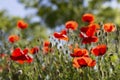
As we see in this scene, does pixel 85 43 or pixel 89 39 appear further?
pixel 85 43

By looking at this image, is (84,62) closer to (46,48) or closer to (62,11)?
(46,48)

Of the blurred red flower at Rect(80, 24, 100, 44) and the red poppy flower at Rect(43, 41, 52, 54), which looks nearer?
the blurred red flower at Rect(80, 24, 100, 44)

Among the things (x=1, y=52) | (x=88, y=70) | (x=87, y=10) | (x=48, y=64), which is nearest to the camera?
(x=88, y=70)

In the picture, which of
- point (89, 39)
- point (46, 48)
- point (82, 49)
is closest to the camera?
point (82, 49)

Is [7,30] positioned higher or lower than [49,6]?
lower

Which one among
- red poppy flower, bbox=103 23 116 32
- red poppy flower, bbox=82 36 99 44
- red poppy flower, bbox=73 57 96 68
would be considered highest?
red poppy flower, bbox=103 23 116 32

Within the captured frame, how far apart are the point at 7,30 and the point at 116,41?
746 inches

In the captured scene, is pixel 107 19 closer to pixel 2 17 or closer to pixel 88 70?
pixel 2 17

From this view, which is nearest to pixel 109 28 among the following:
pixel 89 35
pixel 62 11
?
pixel 89 35

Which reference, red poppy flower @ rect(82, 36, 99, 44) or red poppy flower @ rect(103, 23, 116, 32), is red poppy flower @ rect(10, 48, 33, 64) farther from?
red poppy flower @ rect(103, 23, 116, 32)

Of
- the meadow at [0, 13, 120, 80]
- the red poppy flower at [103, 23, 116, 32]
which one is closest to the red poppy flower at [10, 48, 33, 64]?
the meadow at [0, 13, 120, 80]

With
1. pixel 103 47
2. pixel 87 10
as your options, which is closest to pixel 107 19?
pixel 87 10

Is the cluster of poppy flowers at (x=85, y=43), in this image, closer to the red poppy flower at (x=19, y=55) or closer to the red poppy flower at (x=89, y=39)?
the red poppy flower at (x=89, y=39)

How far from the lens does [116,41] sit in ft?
15.4
